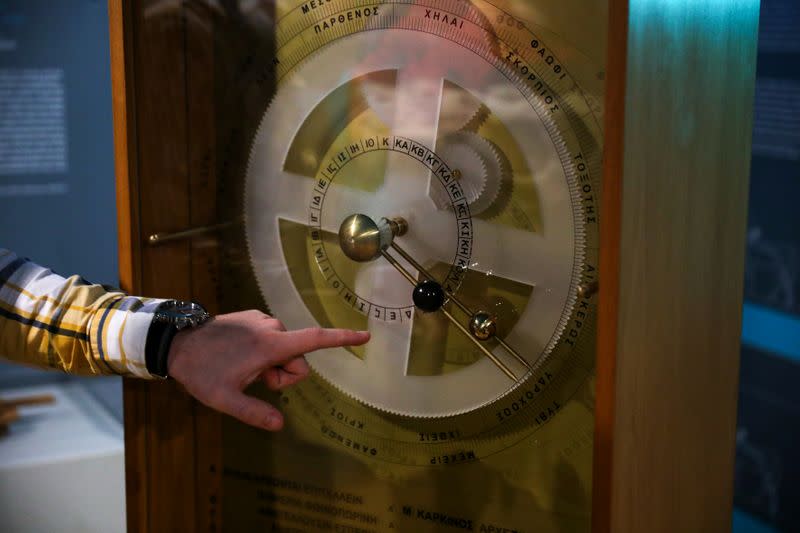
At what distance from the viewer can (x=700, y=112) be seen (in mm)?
1191

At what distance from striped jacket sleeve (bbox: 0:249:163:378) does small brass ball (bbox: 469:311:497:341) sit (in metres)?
0.40

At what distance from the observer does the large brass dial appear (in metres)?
1.22

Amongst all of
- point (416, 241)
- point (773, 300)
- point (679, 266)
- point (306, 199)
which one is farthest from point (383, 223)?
point (773, 300)

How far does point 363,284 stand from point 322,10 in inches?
15.1

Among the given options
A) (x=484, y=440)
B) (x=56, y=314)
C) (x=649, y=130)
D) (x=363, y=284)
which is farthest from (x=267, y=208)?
(x=649, y=130)

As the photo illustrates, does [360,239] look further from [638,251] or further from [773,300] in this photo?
[773,300]

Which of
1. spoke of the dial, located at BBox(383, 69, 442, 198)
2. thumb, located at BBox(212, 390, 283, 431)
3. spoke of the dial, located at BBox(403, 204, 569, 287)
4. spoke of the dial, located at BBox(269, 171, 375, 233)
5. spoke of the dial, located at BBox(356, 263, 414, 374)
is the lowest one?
thumb, located at BBox(212, 390, 283, 431)

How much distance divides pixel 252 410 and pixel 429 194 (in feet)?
1.28

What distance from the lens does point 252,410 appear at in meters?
1.11

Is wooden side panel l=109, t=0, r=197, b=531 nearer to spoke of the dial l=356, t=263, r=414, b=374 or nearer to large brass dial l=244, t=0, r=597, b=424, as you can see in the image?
large brass dial l=244, t=0, r=597, b=424

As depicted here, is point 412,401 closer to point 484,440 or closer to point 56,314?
point 484,440

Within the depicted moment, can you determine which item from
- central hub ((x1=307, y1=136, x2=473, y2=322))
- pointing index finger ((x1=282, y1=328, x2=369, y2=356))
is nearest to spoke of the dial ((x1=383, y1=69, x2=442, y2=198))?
central hub ((x1=307, y1=136, x2=473, y2=322))

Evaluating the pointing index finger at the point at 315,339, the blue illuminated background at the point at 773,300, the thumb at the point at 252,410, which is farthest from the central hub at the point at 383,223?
the blue illuminated background at the point at 773,300

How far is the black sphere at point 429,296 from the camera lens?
1281 millimetres
